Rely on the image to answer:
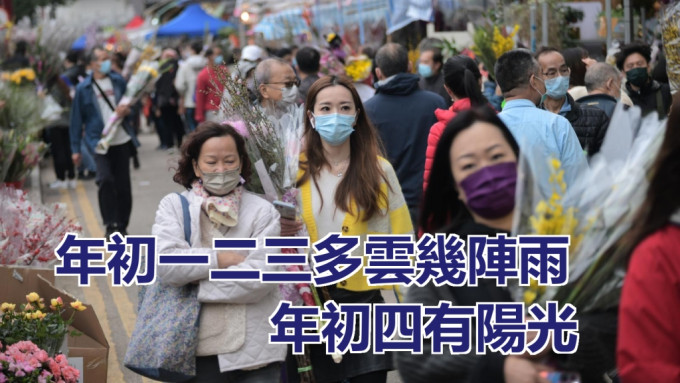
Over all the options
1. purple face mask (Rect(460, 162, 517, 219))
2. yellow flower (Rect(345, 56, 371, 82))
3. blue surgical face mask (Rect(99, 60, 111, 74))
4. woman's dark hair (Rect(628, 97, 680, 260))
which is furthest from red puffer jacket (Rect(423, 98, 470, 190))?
blue surgical face mask (Rect(99, 60, 111, 74))

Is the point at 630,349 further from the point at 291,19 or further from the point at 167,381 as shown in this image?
the point at 291,19

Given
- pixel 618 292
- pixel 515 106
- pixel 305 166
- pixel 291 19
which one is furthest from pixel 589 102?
pixel 291 19

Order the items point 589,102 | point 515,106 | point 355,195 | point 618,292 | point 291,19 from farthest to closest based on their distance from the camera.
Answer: point 291,19 < point 589,102 < point 515,106 < point 355,195 < point 618,292

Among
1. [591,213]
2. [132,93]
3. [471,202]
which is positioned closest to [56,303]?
[471,202]

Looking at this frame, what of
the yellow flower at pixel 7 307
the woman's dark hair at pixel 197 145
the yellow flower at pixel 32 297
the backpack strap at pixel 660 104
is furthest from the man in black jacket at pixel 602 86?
the yellow flower at pixel 7 307

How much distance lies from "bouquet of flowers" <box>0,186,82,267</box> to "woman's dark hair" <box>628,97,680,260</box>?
4620 millimetres

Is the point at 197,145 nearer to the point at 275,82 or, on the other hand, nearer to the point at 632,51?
the point at 275,82

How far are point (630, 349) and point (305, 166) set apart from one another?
2.84 meters

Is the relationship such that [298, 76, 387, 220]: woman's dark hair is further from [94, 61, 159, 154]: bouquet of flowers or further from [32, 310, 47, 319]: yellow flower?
[94, 61, 159, 154]: bouquet of flowers

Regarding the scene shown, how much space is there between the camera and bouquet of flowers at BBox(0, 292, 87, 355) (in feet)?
18.7

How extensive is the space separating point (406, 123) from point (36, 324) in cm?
319

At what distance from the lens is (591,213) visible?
3.07m

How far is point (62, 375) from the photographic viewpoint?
18.4 ft

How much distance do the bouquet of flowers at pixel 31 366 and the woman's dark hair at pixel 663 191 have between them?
3429mm
